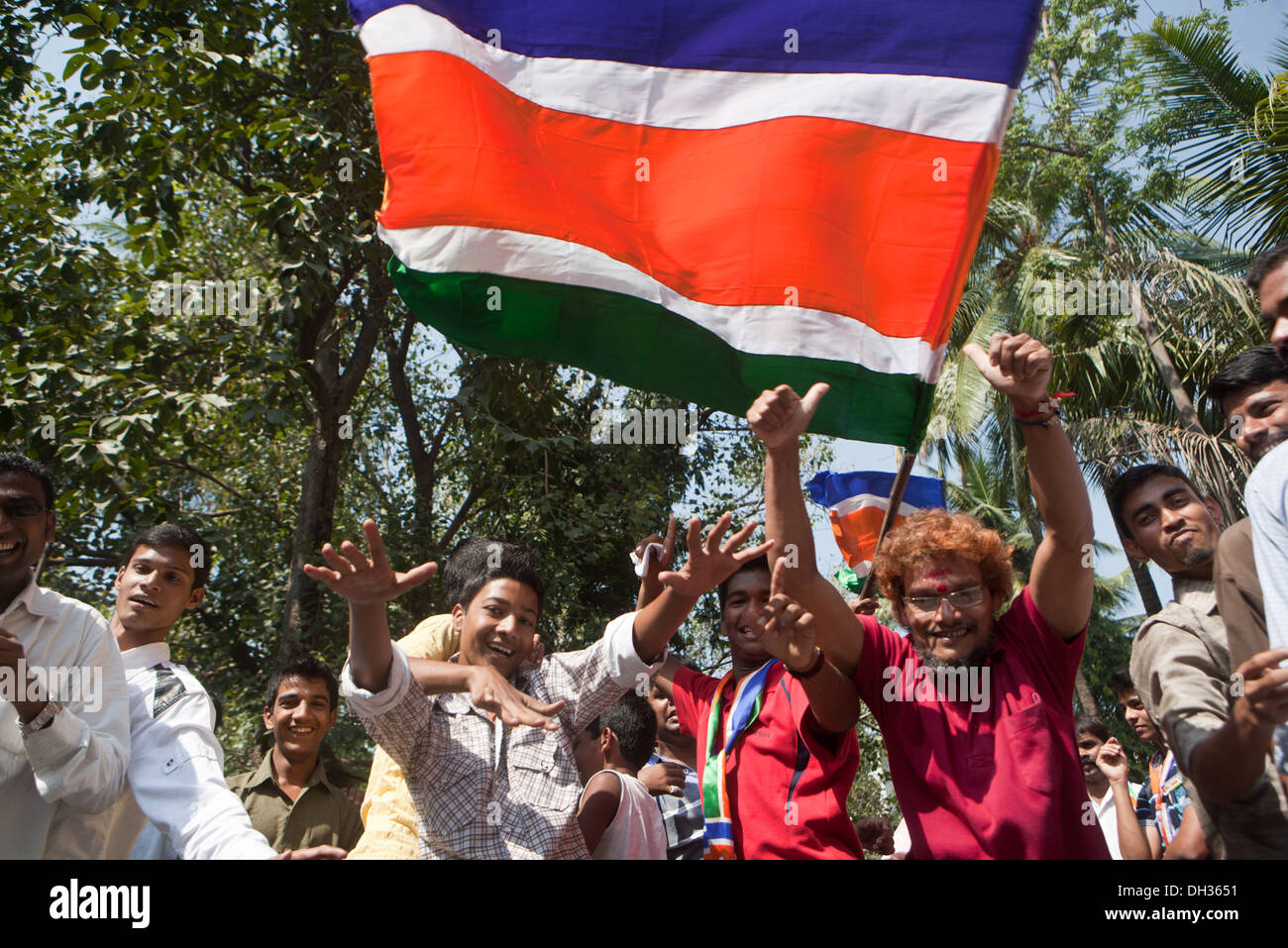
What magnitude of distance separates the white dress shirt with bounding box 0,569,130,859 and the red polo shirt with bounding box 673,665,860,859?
1.64 m

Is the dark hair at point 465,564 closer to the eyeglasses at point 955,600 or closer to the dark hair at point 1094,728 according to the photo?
the eyeglasses at point 955,600

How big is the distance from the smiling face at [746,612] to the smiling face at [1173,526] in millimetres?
1087

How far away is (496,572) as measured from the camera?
3320 mm

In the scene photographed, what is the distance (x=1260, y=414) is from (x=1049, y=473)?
0.91m

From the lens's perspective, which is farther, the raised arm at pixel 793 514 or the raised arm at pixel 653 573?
the raised arm at pixel 653 573

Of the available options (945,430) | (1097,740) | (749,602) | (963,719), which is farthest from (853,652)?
(945,430)

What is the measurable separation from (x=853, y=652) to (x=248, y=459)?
11.3 m

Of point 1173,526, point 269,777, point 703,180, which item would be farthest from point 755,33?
point 269,777

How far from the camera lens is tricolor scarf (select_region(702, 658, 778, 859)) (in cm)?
312

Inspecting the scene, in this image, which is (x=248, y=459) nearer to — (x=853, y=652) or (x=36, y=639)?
(x=36, y=639)

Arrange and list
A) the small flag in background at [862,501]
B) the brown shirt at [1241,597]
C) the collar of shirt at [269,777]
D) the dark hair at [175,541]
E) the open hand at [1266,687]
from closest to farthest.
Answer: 1. the open hand at [1266,687]
2. the brown shirt at [1241,597]
3. the dark hair at [175,541]
4. the collar of shirt at [269,777]
5. the small flag in background at [862,501]

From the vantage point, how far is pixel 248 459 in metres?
13.0

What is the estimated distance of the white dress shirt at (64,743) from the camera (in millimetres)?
2729
